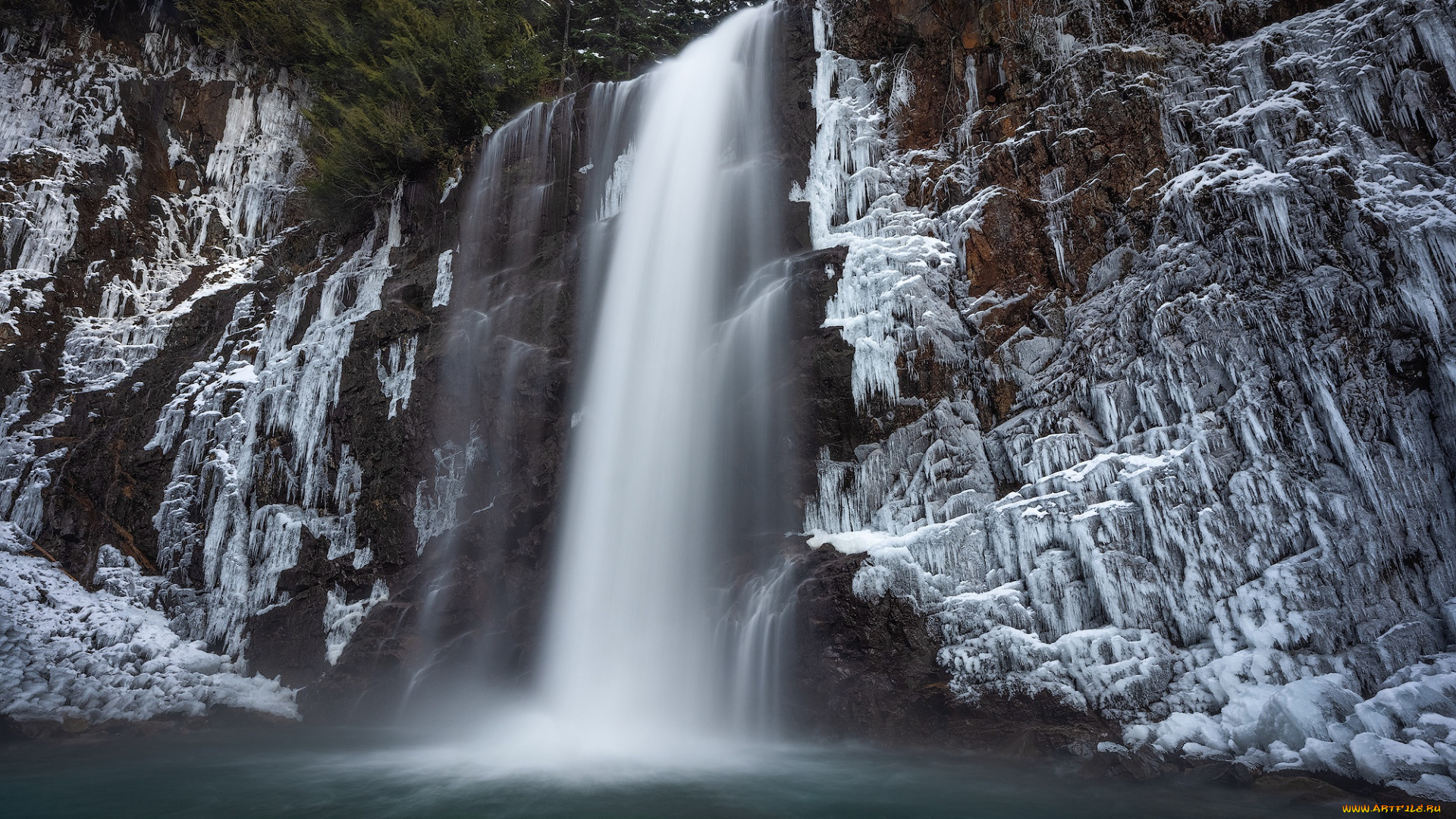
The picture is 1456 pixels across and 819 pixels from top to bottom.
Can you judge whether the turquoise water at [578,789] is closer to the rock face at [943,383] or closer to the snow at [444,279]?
the rock face at [943,383]

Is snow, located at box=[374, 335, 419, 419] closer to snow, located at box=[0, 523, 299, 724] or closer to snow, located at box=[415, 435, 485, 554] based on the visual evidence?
snow, located at box=[415, 435, 485, 554]

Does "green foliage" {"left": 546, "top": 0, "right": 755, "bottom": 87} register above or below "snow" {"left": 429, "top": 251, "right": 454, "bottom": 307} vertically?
above

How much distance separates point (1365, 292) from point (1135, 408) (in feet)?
8.04

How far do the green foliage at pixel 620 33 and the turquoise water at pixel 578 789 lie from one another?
51.0 feet

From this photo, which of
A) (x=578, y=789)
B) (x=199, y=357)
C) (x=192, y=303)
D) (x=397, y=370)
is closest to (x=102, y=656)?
(x=199, y=357)

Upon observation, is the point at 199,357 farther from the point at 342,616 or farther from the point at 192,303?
the point at 342,616

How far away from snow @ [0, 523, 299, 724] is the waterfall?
20.0 ft

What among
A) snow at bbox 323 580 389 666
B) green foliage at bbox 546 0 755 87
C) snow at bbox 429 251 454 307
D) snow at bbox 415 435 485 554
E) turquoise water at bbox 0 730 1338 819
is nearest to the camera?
turquoise water at bbox 0 730 1338 819

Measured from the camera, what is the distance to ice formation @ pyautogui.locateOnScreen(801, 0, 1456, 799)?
22.2 ft

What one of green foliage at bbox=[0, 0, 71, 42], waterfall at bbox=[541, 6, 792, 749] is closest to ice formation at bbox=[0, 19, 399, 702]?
green foliage at bbox=[0, 0, 71, 42]

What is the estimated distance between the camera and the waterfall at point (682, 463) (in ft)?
32.6

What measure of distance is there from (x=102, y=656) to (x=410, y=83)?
12.6 metres

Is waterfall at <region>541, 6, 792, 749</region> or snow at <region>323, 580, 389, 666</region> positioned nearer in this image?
waterfall at <region>541, 6, 792, 749</region>

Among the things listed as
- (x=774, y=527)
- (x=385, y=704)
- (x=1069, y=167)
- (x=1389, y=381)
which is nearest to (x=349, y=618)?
(x=385, y=704)
